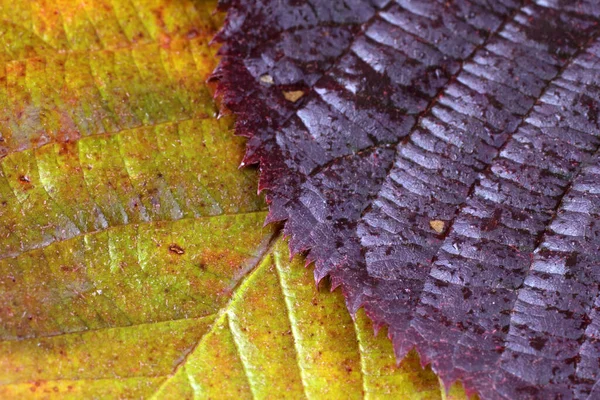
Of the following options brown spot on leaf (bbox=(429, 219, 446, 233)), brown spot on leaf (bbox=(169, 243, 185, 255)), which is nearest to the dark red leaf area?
brown spot on leaf (bbox=(429, 219, 446, 233))

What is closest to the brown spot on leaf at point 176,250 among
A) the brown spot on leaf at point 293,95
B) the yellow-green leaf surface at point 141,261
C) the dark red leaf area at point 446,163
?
the yellow-green leaf surface at point 141,261

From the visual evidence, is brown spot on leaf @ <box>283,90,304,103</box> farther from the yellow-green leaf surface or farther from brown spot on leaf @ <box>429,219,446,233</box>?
brown spot on leaf @ <box>429,219,446,233</box>

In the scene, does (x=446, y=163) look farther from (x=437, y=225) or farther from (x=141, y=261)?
(x=141, y=261)

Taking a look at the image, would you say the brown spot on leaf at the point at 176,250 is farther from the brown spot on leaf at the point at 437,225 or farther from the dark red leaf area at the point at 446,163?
the brown spot on leaf at the point at 437,225

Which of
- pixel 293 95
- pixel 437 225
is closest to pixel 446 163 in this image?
pixel 437 225

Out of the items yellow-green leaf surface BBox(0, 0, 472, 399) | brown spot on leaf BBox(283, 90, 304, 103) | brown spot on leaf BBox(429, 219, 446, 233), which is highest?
brown spot on leaf BBox(283, 90, 304, 103)

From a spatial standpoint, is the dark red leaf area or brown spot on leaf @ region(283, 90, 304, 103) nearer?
the dark red leaf area
